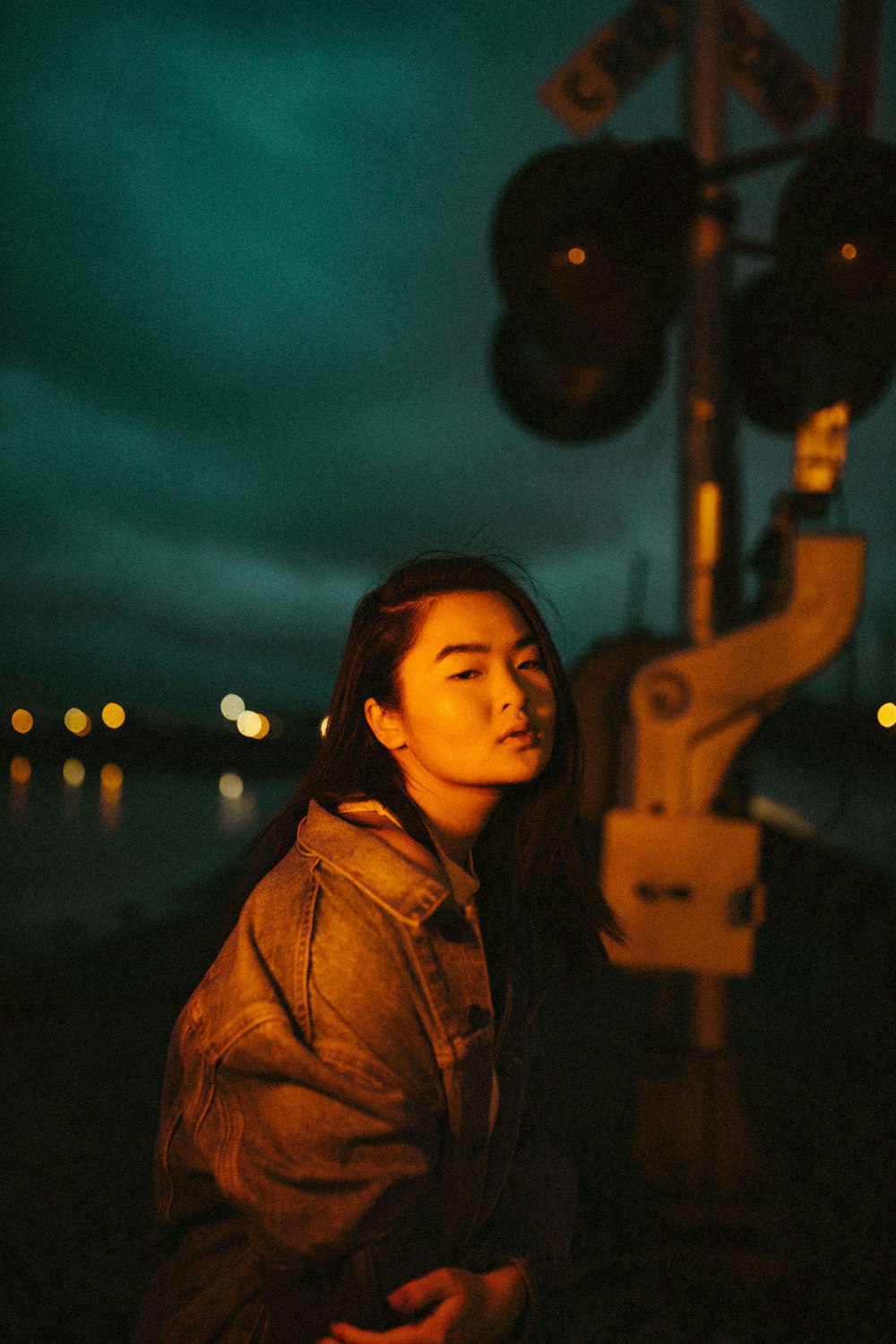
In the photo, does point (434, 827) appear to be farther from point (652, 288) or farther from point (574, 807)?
point (652, 288)

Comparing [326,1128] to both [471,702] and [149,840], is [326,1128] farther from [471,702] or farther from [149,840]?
[149,840]

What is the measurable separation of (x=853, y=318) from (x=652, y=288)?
0.55m

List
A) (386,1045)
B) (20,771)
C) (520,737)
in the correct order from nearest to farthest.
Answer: (386,1045) → (520,737) → (20,771)

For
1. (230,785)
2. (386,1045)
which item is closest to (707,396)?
(386,1045)

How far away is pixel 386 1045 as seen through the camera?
1.24m

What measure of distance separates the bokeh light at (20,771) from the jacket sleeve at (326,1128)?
8304 cm

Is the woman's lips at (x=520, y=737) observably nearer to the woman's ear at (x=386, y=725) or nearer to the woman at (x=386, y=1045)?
the woman at (x=386, y=1045)

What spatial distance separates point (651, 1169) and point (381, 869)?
195 centimetres

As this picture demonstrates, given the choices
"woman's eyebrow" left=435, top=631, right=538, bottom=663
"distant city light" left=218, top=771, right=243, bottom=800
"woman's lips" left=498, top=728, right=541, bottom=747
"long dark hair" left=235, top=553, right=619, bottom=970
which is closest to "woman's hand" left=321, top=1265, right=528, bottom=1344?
"long dark hair" left=235, top=553, right=619, bottom=970

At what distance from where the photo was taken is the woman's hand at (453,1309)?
1175 mm

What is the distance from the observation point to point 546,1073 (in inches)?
69.0

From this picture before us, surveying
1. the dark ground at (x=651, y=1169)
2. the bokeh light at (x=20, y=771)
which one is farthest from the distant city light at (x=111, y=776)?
the dark ground at (x=651, y=1169)

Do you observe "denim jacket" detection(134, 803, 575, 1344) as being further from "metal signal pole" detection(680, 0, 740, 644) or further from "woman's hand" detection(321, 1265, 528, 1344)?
"metal signal pole" detection(680, 0, 740, 644)

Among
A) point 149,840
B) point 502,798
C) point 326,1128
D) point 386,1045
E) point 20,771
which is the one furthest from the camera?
point 20,771
